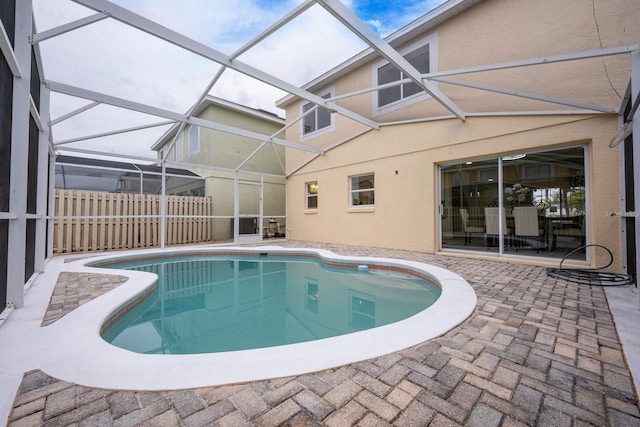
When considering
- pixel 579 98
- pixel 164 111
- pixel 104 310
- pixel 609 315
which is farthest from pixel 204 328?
pixel 579 98

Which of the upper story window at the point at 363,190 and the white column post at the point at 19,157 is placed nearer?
the white column post at the point at 19,157

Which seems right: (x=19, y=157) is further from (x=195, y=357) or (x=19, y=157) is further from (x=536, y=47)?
(x=536, y=47)

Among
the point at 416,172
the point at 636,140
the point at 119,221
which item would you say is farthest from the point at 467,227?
the point at 119,221

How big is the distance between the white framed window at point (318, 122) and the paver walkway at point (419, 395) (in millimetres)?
8790

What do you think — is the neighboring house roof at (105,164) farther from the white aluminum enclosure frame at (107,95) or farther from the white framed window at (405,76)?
the white framed window at (405,76)

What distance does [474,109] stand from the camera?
6.21 meters

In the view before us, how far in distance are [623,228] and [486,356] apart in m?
4.57

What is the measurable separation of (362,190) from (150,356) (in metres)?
7.48

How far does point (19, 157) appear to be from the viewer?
2674 mm

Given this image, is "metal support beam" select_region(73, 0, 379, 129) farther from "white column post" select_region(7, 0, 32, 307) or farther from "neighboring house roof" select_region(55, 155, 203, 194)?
"neighboring house roof" select_region(55, 155, 203, 194)

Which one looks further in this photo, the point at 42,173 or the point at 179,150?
the point at 179,150

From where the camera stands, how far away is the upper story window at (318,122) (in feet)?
32.3

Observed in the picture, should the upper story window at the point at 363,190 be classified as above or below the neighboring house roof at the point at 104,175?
below

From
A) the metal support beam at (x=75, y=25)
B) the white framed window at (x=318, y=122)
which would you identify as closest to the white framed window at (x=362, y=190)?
the white framed window at (x=318, y=122)
